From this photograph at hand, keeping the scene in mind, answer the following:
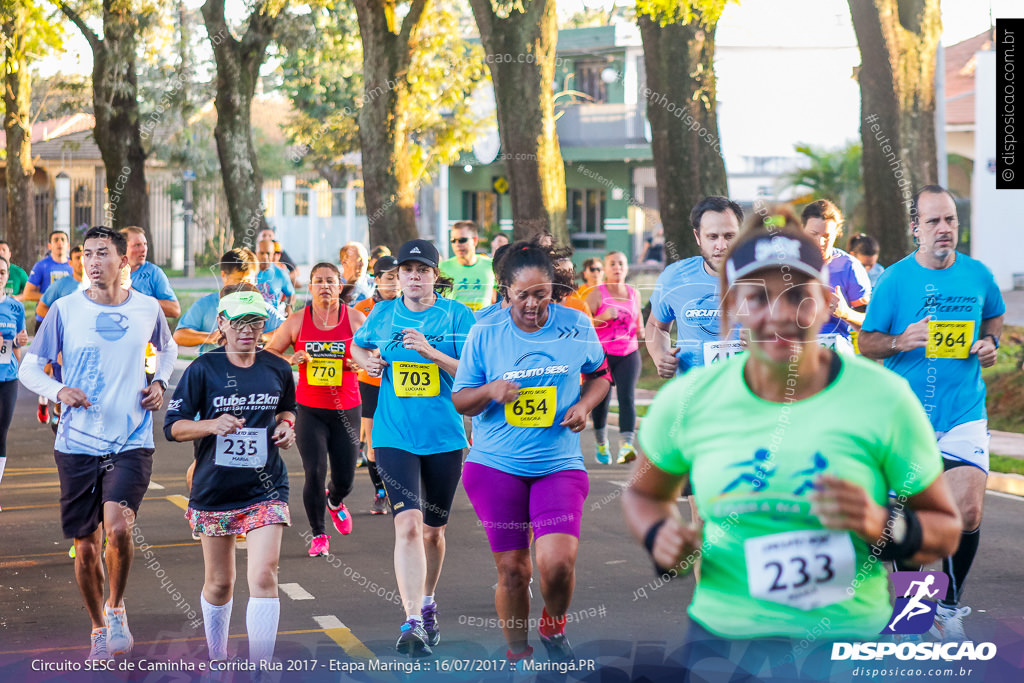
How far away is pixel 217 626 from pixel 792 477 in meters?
3.47

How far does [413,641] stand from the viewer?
613cm

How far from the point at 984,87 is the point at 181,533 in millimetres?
26349

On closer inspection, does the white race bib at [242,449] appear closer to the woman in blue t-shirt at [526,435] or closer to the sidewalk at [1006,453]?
the woman in blue t-shirt at [526,435]

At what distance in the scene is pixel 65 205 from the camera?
45688 mm

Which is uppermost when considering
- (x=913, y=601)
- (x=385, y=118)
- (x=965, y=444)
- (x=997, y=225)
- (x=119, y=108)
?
(x=119, y=108)

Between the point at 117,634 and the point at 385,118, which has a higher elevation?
the point at 385,118

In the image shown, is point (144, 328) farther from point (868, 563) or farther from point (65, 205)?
point (65, 205)

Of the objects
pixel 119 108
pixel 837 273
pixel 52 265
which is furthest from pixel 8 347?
pixel 119 108

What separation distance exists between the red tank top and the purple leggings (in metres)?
2.83

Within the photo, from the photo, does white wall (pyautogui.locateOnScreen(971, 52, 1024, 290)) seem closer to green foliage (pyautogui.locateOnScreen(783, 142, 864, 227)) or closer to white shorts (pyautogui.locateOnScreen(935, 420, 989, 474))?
green foliage (pyautogui.locateOnScreen(783, 142, 864, 227))

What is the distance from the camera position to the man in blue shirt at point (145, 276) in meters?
10.1

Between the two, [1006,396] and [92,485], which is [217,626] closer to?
[92,485]

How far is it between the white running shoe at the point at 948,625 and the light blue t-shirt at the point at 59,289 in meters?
7.70

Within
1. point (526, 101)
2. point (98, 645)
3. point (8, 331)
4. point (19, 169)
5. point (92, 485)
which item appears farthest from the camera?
point (19, 169)
